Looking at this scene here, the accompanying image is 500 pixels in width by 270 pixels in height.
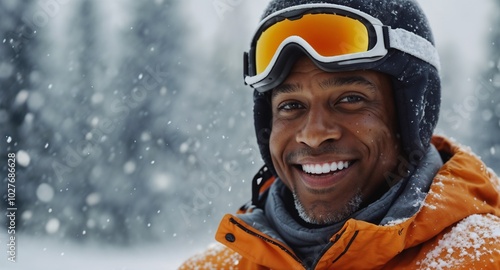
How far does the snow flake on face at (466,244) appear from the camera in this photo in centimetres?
184

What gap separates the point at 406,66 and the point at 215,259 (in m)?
1.45

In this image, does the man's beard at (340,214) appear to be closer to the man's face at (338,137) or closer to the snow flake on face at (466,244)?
the man's face at (338,137)

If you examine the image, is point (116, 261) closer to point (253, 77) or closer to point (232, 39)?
point (232, 39)

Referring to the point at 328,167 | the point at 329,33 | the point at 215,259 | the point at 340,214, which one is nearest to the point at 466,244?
the point at 340,214

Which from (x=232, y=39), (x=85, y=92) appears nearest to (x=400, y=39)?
(x=85, y=92)

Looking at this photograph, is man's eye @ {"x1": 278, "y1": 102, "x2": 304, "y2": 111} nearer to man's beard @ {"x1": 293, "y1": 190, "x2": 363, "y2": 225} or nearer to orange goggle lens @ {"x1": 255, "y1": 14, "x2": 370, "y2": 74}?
orange goggle lens @ {"x1": 255, "y1": 14, "x2": 370, "y2": 74}

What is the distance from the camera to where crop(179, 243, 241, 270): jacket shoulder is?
2.64 m

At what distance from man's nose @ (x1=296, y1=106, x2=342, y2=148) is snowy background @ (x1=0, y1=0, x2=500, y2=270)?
33.8 feet

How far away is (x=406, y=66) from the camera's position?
241 centimetres

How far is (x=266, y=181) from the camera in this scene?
304 cm

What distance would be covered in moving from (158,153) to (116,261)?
Answer: 11.5ft

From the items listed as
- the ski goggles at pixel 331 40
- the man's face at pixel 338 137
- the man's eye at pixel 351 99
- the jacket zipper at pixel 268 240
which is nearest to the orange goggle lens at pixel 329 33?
the ski goggles at pixel 331 40

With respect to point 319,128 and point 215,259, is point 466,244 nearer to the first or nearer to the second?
point 319,128

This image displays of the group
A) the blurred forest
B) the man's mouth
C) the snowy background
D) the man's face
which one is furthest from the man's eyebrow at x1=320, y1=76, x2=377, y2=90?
the blurred forest
